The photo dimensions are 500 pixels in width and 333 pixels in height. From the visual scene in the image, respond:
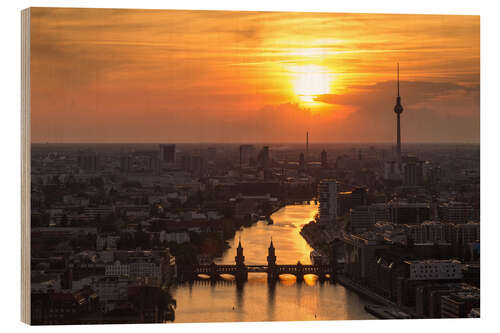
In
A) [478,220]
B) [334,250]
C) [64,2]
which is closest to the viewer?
[64,2]

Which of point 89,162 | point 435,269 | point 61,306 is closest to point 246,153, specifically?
point 89,162

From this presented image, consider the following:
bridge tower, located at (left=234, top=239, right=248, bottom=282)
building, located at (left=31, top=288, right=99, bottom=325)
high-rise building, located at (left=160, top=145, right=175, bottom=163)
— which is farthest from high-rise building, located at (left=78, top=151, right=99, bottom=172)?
bridge tower, located at (left=234, top=239, right=248, bottom=282)

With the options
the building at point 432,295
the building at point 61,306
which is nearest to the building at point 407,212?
the building at point 432,295

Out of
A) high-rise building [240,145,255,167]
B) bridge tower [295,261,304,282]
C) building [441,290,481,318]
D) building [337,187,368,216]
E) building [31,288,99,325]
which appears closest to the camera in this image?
building [31,288,99,325]

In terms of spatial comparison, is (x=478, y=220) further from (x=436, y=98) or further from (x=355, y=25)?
(x=355, y=25)

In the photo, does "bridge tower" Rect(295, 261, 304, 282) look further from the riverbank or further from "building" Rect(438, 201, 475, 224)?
"building" Rect(438, 201, 475, 224)

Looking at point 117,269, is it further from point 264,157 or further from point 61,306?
point 264,157

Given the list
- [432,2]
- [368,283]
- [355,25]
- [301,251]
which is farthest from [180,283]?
[432,2]
